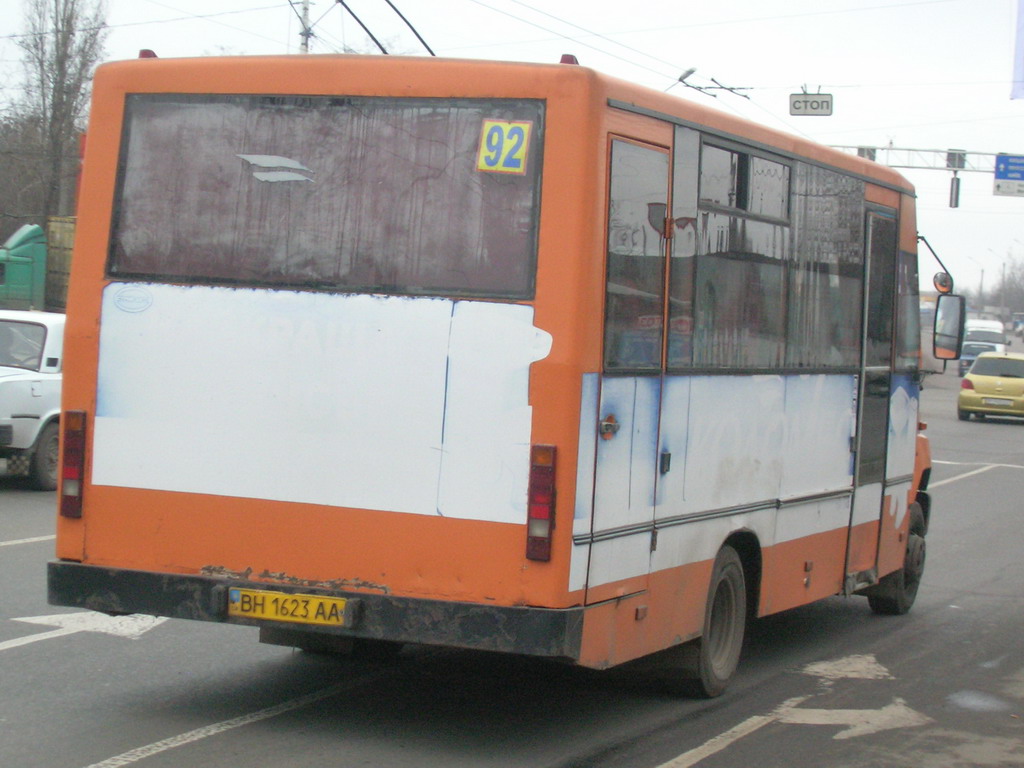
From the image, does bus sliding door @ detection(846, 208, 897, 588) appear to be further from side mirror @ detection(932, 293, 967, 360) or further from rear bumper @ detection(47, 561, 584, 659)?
rear bumper @ detection(47, 561, 584, 659)

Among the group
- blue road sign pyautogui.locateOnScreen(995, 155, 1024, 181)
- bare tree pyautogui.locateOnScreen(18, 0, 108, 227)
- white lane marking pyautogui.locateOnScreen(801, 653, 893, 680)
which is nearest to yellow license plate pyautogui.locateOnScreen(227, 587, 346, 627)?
white lane marking pyautogui.locateOnScreen(801, 653, 893, 680)

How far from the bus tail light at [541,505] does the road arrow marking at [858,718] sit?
2.07 metres

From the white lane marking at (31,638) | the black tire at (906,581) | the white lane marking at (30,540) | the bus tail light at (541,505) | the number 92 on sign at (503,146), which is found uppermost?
the number 92 on sign at (503,146)

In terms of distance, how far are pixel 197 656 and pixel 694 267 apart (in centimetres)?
352

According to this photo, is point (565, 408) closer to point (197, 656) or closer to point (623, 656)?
point (623, 656)

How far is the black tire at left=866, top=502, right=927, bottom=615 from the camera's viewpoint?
1077cm

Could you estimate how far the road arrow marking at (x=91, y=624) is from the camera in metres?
8.48

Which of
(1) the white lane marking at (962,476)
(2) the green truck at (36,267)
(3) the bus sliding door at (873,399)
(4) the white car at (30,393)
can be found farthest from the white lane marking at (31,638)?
(2) the green truck at (36,267)

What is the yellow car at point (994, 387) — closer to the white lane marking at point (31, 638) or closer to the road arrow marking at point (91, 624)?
the road arrow marking at point (91, 624)

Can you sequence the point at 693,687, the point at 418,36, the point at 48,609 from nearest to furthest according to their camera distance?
the point at 693,687 < the point at 48,609 < the point at 418,36

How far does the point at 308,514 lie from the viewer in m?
6.34

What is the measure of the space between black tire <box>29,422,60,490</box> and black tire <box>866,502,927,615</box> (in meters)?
8.69

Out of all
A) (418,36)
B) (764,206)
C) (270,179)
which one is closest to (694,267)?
(764,206)

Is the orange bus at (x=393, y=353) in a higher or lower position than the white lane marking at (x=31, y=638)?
higher
